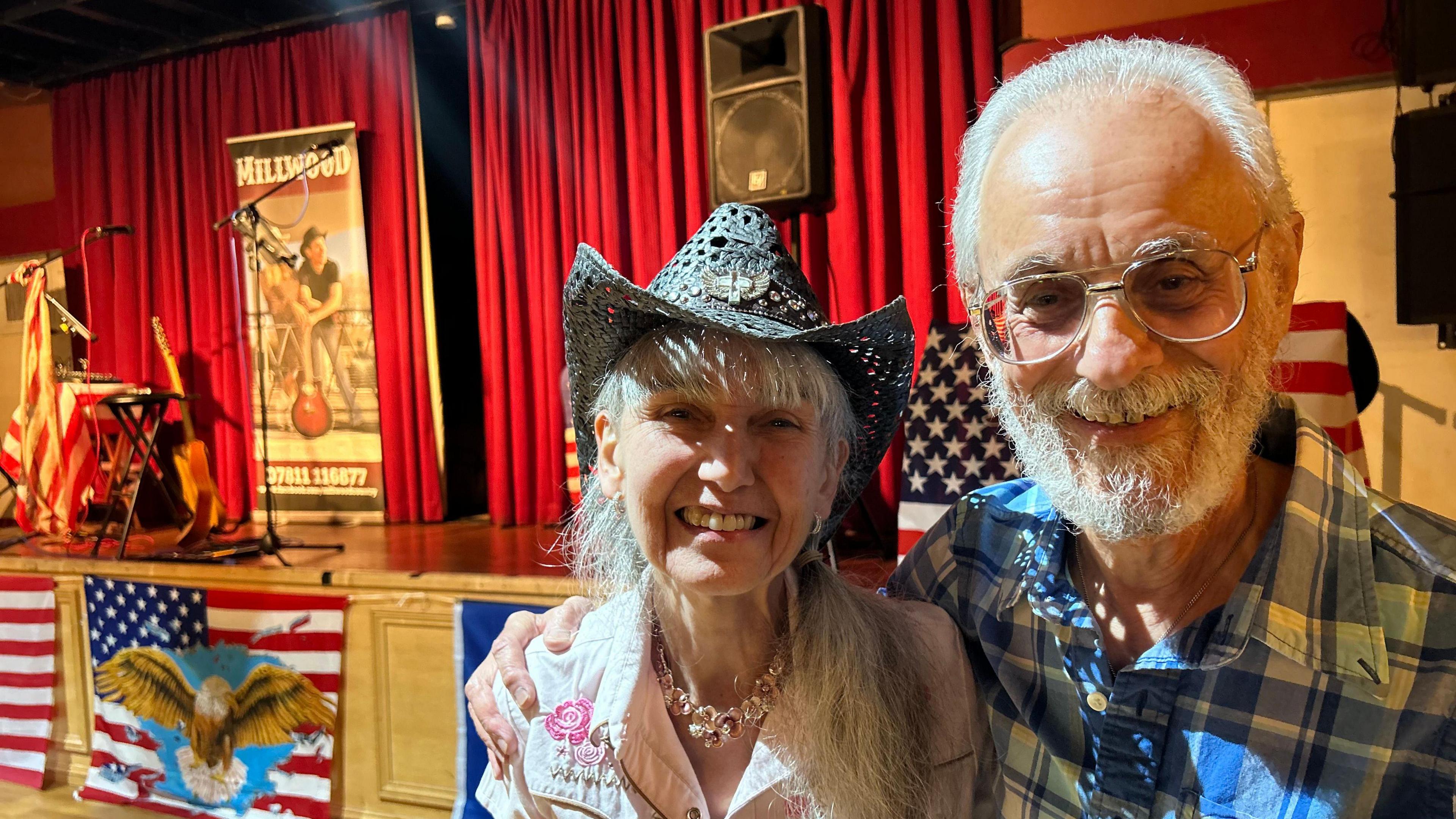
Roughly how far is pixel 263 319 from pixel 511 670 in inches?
162

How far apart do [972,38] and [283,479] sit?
422cm

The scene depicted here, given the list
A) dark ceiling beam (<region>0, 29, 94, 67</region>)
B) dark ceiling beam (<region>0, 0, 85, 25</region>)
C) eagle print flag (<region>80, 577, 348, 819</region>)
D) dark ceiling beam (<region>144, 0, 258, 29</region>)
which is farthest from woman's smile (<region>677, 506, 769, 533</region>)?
dark ceiling beam (<region>0, 29, 94, 67</region>)

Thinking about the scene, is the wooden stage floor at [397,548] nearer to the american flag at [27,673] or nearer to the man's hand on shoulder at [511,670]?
the american flag at [27,673]

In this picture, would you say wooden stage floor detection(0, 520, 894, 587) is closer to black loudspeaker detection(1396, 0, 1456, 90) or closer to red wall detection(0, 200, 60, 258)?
red wall detection(0, 200, 60, 258)

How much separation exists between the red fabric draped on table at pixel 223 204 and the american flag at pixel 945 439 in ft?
9.25

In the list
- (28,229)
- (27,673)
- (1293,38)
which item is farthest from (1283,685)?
(28,229)

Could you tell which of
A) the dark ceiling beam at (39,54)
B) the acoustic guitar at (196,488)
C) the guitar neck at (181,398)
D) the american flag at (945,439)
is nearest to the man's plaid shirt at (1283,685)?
the american flag at (945,439)

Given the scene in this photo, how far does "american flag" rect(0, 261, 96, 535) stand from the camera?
161 inches

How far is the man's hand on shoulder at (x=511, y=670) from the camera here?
122 centimetres

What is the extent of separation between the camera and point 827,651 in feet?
3.65

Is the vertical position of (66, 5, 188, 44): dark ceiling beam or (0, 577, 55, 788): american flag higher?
(66, 5, 188, 44): dark ceiling beam

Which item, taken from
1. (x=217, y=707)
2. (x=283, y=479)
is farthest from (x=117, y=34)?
(x=217, y=707)

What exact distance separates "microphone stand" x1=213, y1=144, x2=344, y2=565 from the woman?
2477 millimetres

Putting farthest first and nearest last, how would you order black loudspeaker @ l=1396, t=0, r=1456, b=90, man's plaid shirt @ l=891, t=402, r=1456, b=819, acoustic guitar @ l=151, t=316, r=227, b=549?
acoustic guitar @ l=151, t=316, r=227, b=549 < black loudspeaker @ l=1396, t=0, r=1456, b=90 < man's plaid shirt @ l=891, t=402, r=1456, b=819
